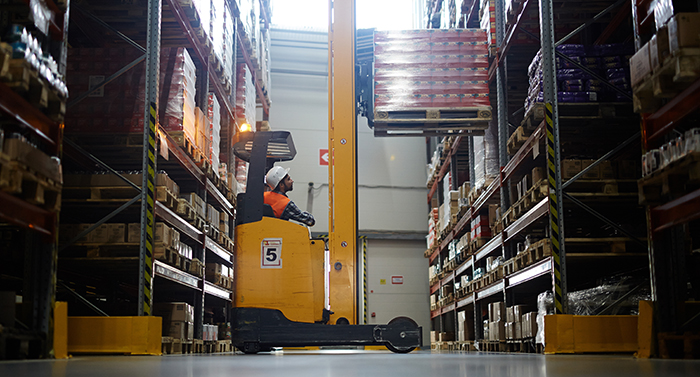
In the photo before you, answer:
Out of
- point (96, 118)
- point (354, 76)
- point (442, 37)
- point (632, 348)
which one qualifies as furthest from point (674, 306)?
point (96, 118)

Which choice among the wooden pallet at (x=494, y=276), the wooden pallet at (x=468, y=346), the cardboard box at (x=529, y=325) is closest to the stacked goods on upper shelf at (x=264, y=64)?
the wooden pallet at (x=468, y=346)

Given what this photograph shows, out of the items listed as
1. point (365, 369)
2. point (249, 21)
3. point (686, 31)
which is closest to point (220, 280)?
point (249, 21)

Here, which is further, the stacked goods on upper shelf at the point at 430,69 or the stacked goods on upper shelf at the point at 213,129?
the stacked goods on upper shelf at the point at 213,129

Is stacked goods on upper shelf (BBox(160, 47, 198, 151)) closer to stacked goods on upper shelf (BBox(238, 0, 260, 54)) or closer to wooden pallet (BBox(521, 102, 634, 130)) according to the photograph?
wooden pallet (BBox(521, 102, 634, 130))

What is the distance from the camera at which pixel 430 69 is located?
8.91 metres

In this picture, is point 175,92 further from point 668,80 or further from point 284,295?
point 668,80

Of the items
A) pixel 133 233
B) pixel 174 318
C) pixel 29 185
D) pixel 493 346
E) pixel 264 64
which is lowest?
pixel 493 346

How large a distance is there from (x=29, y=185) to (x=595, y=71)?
5.52 metres

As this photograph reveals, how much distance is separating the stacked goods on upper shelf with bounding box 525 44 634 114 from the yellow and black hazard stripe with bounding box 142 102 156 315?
13.5ft

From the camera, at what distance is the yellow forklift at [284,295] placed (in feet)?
19.2

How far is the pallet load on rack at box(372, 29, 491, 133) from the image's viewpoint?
28.4 feet

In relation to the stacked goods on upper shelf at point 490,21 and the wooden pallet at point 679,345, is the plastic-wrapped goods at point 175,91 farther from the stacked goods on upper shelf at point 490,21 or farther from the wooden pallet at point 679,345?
the wooden pallet at point 679,345

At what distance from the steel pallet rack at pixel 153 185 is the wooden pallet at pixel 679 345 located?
441 centimetres

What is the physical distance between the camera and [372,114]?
27.4ft
